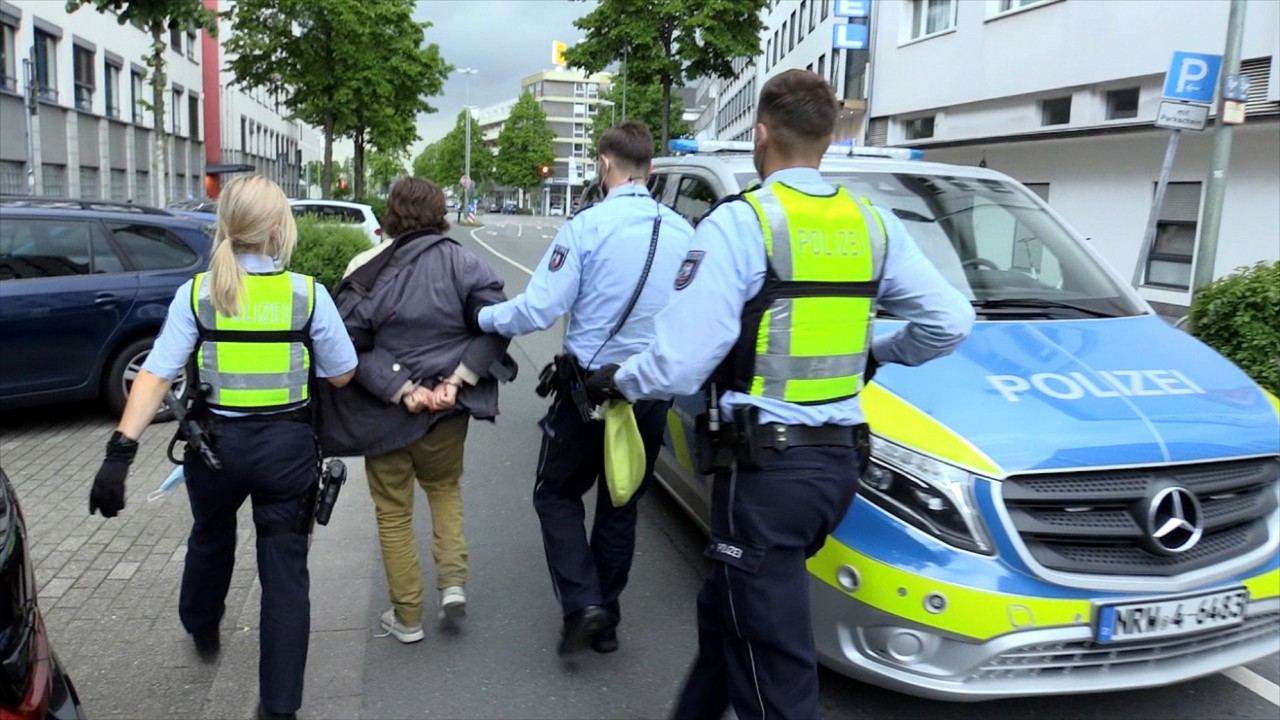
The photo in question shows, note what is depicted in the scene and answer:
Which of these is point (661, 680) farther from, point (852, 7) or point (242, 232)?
point (852, 7)

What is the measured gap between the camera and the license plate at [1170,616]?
311cm

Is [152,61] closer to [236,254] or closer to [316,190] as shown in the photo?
[236,254]

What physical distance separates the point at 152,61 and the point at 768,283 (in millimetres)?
16218

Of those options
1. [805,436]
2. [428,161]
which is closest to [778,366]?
[805,436]

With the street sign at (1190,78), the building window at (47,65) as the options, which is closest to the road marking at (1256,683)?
the street sign at (1190,78)

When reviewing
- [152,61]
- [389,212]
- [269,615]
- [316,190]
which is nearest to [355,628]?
[269,615]

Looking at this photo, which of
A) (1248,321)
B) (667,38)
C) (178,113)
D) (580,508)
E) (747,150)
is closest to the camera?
(580,508)

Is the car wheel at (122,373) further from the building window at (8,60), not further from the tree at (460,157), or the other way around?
the tree at (460,157)

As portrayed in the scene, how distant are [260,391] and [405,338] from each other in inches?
29.3

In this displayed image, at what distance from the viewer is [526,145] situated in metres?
104

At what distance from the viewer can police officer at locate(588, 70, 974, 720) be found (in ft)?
8.40

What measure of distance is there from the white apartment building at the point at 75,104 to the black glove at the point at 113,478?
1826 centimetres

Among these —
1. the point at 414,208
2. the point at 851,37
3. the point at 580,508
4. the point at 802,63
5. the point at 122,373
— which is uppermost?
the point at 802,63

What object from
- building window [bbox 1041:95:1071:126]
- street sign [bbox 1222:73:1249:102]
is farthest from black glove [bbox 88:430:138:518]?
building window [bbox 1041:95:1071:126]
